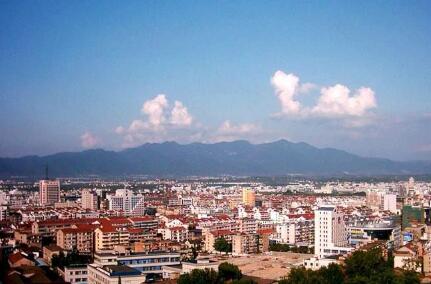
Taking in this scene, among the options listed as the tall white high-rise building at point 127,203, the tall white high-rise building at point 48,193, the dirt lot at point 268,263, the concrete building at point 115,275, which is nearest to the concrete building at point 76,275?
the concrete building at point 115,275

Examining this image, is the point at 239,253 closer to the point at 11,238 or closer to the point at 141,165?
the point at 11,238

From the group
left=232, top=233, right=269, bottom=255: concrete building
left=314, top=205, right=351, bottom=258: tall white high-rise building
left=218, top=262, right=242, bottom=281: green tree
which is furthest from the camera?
left=232, top=233, right=269, bottom=255: concrete building

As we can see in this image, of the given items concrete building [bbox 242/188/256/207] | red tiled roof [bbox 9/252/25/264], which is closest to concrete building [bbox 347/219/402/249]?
red tiled roof [bbox 9/252/25/264]

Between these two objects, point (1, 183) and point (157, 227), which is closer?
point (157, 227)

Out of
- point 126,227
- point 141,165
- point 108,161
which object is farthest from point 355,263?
point 141,165

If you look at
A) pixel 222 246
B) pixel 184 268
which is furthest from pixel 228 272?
pixel 222 246

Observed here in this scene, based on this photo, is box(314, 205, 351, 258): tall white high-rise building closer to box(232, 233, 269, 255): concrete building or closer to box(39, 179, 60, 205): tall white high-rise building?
box(232, 233, 269, 255): concrete building
